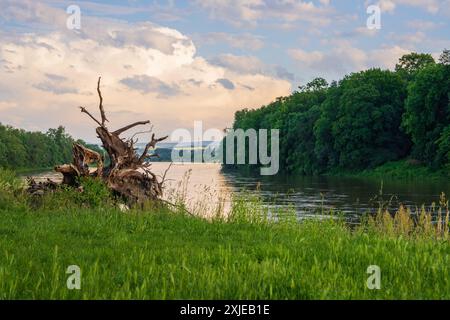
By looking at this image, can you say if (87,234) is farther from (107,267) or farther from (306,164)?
(306,164)

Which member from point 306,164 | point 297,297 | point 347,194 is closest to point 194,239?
point 297,297

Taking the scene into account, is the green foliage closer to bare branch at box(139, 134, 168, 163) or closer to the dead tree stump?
bare branch at box(139, 134, 168, 163)

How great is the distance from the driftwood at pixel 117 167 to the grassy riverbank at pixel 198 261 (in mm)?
5279

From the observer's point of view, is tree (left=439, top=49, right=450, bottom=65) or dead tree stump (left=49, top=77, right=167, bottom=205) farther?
tree (left=439, top=49, right=450, bottom=65)

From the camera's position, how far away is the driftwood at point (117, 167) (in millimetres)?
18453

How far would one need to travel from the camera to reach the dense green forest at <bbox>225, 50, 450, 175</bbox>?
67.6 m

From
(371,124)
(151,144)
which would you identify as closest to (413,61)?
(371,124)

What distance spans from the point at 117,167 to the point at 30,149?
139m

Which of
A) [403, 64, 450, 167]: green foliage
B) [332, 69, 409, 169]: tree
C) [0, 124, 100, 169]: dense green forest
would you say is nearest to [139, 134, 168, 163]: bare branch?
[403, 64, 450, 167]: green foliage

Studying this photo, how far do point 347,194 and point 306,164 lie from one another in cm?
4858

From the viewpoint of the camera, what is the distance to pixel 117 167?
1900 centimetres

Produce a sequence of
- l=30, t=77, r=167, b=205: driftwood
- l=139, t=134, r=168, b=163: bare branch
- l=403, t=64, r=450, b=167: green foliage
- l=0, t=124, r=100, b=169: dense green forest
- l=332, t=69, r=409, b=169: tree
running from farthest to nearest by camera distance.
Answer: l=0, t=124, r=100, b=169: dense green forest
l=332, t=69, r=409, b=169: tree
l=403, t=64, r=450, b=167: green foliage
l=139, t=134, r=168, b=163: bare branch
l=30, t=77, r=167, b=205: driftwood

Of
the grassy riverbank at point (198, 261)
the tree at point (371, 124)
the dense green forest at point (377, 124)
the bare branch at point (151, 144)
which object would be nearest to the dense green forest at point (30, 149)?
the dense green forest at point (377, 124)

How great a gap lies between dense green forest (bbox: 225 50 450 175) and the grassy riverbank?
54917 millimetres
